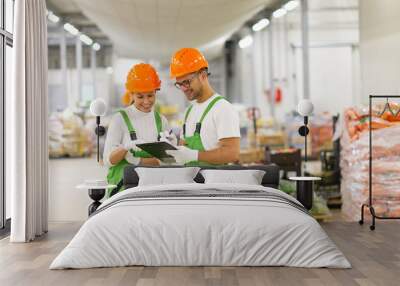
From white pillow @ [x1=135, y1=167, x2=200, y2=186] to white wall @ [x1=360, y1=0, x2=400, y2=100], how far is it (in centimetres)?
275

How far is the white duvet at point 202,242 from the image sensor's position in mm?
4426

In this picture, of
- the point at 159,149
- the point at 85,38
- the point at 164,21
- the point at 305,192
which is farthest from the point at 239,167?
the point at 85,38

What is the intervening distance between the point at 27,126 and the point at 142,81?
1.27 metres

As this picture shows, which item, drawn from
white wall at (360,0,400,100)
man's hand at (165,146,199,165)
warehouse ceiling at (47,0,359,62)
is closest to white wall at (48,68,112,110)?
warehouse ceiling at (47,0,359,62)

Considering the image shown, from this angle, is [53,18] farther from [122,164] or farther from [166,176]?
[166,176]

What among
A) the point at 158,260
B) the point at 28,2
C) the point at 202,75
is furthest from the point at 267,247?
the point at 28,2

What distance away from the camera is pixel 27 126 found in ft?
19.0

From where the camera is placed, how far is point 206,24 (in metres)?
9.33

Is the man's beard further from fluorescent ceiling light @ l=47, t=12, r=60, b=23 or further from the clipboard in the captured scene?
fluorescent ceiling light @ l=47, t=12, r=60, b=23

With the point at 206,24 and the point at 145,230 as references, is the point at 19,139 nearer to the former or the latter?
the point at 145,230

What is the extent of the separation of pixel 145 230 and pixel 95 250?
0.38 meters

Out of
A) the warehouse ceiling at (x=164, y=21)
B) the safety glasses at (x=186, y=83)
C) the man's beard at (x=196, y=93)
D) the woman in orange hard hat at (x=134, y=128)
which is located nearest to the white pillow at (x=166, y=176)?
the woman in orange hard hat at (x=134, y=128)

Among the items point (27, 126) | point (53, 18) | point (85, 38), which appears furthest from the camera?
point (85, 38)

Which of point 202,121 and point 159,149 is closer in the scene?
point 202,121
